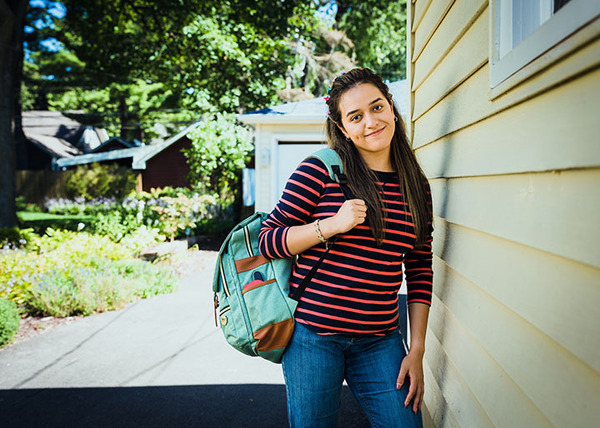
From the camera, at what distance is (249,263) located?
1.84 m

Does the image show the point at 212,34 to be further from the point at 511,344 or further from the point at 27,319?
the point at 511,344

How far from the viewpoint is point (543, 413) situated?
3.53ft

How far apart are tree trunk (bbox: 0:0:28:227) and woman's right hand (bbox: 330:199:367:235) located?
12.0 metres

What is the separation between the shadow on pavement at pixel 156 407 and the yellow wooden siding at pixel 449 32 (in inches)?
105

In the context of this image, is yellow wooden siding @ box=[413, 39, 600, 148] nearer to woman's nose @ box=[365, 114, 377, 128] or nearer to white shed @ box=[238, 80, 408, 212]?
woman's nose @ box=[365, 114, 377, 128]

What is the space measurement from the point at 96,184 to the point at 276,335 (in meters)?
25.3

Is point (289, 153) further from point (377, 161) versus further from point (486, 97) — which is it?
point (486, 97)

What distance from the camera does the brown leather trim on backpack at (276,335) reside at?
5.54ft

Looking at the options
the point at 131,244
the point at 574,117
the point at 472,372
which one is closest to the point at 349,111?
A: the point at 574,117

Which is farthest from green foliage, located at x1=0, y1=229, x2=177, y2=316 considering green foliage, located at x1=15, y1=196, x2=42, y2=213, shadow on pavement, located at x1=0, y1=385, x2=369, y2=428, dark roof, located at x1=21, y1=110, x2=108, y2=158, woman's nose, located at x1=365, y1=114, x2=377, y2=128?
dark roof, located at x1=21, y1=110, x2=108, y2=158

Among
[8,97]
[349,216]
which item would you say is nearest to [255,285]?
[349,216]

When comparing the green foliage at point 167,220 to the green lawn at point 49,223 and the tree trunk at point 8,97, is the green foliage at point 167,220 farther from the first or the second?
the tree trunk at point 8,97

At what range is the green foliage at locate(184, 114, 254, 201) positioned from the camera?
1331 cm

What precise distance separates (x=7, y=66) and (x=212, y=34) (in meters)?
5.10
